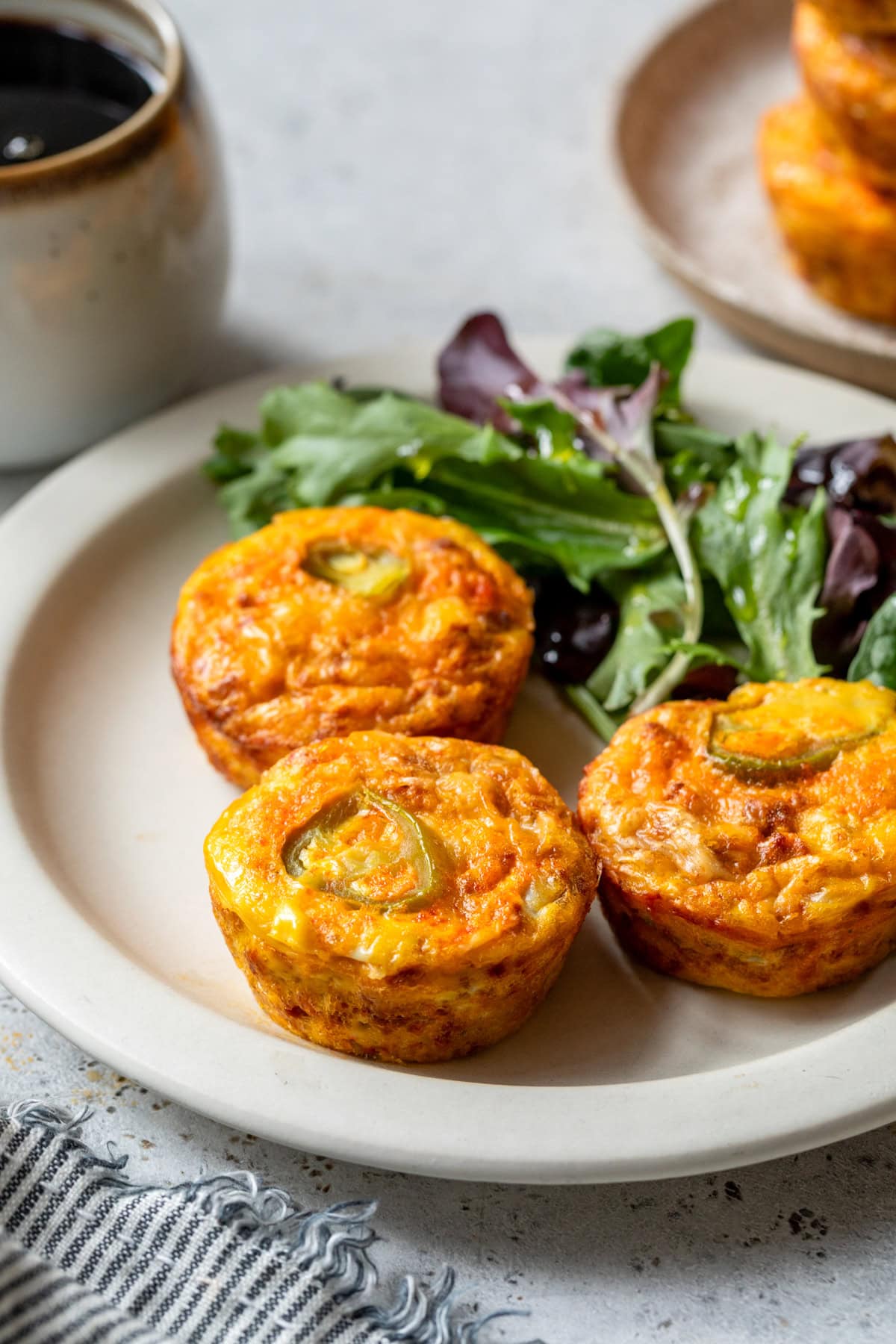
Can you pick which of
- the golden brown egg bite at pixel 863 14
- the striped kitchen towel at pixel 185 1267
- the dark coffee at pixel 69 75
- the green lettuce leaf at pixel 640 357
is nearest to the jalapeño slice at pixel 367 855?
the striped kitchen towel at pixel 185 1267

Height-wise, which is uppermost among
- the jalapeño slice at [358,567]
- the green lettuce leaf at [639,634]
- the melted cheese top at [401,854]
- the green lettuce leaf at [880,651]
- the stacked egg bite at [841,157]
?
the stacked egg bite at [841,157]

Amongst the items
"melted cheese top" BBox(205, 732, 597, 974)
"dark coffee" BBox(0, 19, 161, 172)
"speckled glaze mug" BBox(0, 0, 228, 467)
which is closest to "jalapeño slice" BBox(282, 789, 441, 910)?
"melted cheese top" BBox(205, 732, 597, 974)

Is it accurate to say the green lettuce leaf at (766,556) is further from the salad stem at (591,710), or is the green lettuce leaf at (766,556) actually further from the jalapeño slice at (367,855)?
the jalapeño slice at (367,855)

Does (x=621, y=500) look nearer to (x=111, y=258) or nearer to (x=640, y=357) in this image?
(x=640, y=357)

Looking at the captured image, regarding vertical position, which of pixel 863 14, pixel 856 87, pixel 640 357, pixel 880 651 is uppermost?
pixel 863 14

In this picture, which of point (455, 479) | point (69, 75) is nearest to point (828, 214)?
point (455, 479)

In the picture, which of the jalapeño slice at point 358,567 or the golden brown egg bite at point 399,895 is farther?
the jalapeño slice at point 358,567

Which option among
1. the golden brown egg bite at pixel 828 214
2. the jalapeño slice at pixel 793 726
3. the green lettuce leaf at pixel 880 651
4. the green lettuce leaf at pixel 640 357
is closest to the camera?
the jalapeño slice at pixel 793 726
